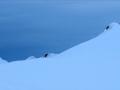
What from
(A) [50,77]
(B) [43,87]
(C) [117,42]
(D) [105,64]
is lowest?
(B) [43,87]

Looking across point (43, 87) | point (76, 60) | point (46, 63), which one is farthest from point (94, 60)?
point (43, 87)

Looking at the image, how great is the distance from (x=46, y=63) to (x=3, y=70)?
6.45ft

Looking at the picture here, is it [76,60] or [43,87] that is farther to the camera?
[76,60]

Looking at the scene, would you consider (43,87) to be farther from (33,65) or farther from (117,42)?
(117,42)

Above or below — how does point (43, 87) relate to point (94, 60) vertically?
below

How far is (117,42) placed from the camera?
2192 cm

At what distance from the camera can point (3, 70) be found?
53.3 ft

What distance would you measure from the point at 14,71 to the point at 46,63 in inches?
66.5

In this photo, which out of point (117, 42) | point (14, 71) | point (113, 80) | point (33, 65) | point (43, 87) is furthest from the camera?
point (117, 42)

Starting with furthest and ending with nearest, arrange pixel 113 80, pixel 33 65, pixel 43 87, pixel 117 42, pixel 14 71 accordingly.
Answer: pixel 117 42, pixel 33 65, pixel 14 71, pixel 113 80, pixel 43 87

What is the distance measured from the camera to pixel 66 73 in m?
16.0

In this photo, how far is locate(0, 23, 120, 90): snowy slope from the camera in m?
14.4

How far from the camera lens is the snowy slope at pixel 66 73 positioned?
1441 centimetres

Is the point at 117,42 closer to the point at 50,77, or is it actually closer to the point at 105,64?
the point at 105,64
